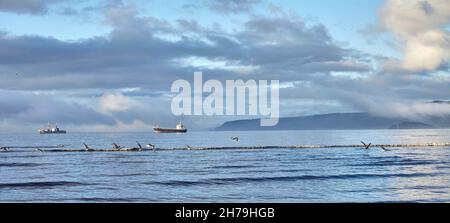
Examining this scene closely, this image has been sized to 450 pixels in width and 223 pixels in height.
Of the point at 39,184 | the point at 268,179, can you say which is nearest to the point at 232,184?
the point at 268,179

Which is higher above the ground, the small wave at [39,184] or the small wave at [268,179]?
the small wave at [268,179]

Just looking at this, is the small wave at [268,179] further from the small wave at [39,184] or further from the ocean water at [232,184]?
the small wave at [39,184]

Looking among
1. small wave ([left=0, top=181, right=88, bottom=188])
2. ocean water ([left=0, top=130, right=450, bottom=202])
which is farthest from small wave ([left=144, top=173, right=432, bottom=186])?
small wave ([left=0, top=181, right=88, bottom=188])

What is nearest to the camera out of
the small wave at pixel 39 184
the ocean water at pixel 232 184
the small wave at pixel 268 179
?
the ocean water at pixel 232 184

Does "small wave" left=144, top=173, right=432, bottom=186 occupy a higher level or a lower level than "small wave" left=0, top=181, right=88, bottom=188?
higher

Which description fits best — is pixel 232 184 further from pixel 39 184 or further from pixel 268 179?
pixel 39 184

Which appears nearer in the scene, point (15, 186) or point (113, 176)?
point (15, 186)

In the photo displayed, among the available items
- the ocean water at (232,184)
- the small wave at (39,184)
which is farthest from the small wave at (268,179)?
the small wave at (39,184)

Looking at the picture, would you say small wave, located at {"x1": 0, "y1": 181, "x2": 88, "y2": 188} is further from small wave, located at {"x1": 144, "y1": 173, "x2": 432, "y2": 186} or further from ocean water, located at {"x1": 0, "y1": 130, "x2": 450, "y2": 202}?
small wave, located at {"x1": 144, "y1": 173, "x2": 432, "y2": 186}

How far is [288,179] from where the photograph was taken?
55812 millimetres

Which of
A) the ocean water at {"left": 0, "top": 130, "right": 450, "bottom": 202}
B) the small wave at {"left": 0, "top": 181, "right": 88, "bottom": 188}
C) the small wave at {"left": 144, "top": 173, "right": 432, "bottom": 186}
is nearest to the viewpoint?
the ocean water at {"left": 0, "top": 130, "right": 450, "bottom": 202}
